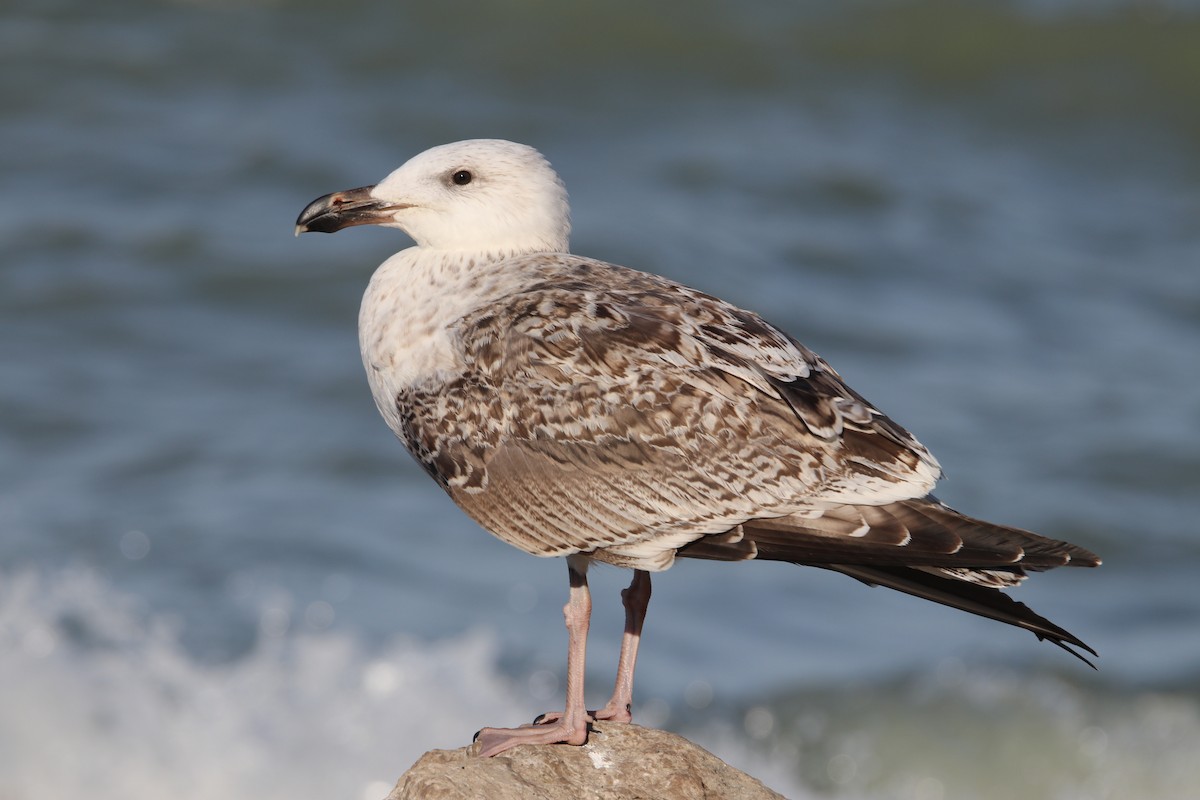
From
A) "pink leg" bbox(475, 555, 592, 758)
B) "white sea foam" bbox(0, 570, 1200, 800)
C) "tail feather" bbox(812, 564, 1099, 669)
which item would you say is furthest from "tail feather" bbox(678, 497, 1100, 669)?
"white sea foam" bbox(0, 570, 1200, 800)

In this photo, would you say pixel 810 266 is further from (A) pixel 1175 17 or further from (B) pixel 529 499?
(B) pixel 529 499

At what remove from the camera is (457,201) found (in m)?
5.94

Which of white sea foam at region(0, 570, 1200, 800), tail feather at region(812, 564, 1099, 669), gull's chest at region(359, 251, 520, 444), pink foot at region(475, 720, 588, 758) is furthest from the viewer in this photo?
white sea foam at region(0, 570, 1200, 800)

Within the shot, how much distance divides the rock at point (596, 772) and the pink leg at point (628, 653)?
27cm

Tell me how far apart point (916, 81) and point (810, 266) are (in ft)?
17.1

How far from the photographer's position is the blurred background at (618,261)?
10930mm

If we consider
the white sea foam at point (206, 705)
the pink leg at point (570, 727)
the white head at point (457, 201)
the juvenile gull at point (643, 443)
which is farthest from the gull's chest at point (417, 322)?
the white sea foam at point (206, 705)

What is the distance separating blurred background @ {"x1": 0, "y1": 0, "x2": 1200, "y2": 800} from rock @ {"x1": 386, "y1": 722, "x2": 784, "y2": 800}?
5.04 metres

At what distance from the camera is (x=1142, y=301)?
16.9 m

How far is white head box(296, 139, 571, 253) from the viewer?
5934mm

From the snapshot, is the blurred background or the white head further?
the blurred background

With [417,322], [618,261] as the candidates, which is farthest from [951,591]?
[618,261]

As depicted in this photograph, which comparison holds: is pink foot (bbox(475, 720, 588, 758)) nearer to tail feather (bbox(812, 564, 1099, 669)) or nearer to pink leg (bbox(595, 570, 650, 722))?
pink leg (bbox(595, 570, 650, 722))

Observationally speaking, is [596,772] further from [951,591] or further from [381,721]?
[381,721]
